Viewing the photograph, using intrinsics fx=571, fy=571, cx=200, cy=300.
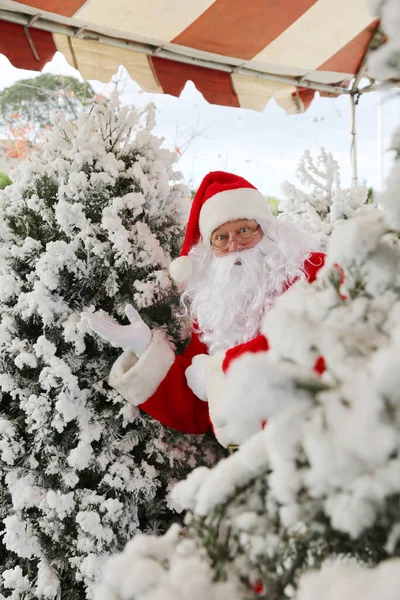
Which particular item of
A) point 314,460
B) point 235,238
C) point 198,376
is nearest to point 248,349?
point 198,376

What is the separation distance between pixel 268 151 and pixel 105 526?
466 cm

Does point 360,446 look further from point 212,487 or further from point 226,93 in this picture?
point 226,93

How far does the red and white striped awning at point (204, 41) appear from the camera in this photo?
6.91 ft

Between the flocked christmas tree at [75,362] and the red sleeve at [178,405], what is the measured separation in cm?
5

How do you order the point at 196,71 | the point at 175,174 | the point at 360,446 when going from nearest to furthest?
the point at 360,446
the point at 175,174
the point at 196,71

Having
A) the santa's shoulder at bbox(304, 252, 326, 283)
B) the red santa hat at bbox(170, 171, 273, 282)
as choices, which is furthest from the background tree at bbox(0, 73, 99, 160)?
the santa's shoulder at bbox(304, 252, 326, 283)

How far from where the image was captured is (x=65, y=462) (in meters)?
1.58

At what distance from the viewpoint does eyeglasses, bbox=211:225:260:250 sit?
192 cm

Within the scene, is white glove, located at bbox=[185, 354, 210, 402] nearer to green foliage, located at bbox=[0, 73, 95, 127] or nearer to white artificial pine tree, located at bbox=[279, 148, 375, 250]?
white artificial pine tree, located at bbox=[279, 148, 375, 250]

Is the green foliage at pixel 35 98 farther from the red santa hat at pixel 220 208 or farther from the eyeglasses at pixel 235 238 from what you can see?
the eyeglasses at pixel 235 238

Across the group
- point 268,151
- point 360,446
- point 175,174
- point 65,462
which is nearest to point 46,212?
point 175,174

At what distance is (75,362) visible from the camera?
1.62 metres

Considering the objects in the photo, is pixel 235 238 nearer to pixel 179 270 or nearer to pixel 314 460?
pixel 179 270

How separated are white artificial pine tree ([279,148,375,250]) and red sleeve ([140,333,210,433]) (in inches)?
49.1
